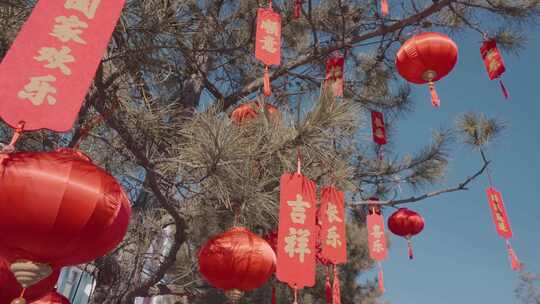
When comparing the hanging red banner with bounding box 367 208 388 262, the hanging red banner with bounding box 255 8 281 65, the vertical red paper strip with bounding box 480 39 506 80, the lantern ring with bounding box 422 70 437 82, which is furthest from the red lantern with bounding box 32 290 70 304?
the vertical red paper strip with bounding box 480 39 506 80

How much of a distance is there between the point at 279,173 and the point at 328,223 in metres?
0.38

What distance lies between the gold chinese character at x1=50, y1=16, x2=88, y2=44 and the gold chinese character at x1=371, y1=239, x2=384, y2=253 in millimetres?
2690

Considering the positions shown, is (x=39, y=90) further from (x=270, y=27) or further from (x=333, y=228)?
(x=270, y=27)

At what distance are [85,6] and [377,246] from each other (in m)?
2.74

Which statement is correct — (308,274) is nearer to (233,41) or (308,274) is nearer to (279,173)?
(279,173)

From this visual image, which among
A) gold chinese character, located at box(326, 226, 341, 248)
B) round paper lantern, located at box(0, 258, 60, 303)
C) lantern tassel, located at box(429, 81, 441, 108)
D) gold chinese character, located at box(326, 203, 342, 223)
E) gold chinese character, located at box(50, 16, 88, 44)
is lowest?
round paper lantern, located at box(0, 258, 60, 303)

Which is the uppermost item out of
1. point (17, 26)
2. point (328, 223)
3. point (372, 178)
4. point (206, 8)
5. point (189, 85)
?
point (206, 8)

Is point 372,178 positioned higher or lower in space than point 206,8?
lower

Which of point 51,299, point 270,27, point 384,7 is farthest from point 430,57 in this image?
point 51,299

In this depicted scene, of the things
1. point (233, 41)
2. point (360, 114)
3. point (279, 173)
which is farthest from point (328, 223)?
point (233, 41)

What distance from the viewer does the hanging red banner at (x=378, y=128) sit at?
3.47 meters

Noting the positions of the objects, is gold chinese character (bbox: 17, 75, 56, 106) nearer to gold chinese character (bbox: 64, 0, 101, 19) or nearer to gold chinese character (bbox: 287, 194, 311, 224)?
gold chinese character (bbox: 64, 0, 101, 19)

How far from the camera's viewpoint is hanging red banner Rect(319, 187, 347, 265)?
1.91 m

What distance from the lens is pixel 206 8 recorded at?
2773 mm
